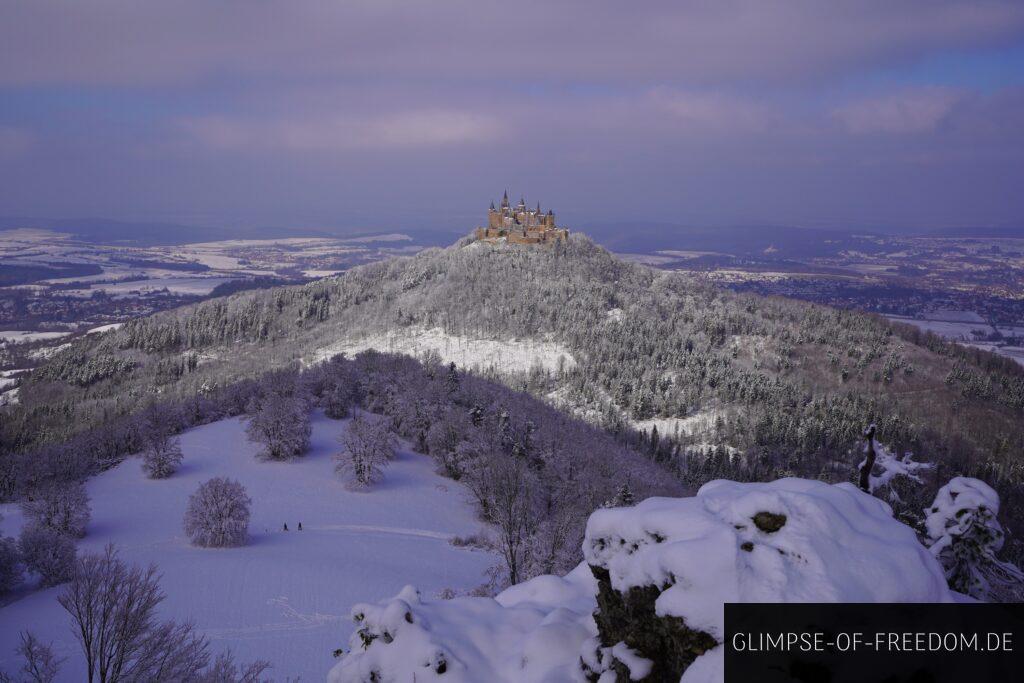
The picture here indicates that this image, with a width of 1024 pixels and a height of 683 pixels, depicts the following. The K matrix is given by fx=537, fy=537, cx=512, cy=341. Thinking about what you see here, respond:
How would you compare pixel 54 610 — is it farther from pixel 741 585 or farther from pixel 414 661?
pixel 741 585

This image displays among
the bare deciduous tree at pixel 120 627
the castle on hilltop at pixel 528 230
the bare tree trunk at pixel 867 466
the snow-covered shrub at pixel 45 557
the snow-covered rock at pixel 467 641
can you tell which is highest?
the castle on hilltop at pixel 528 230

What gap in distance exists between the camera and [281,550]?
36688 millimetres

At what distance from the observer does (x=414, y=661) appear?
488 inches

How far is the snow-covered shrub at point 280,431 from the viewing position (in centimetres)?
5641

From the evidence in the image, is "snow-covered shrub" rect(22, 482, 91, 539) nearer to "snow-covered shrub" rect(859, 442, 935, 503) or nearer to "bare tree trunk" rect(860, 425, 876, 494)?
"bare tree trunk" rect(860, 425, 876, 494)

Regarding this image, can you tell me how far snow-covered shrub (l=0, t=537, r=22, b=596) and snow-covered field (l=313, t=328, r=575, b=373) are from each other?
91.7m

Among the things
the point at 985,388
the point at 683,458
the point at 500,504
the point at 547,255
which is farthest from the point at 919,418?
the point at 500,504

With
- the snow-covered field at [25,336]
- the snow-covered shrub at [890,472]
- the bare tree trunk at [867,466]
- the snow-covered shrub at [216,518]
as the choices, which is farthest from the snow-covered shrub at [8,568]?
the snow-covered field at [25,336]

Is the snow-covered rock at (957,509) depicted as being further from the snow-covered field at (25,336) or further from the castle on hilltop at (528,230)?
the snow-covered field at (25,336)

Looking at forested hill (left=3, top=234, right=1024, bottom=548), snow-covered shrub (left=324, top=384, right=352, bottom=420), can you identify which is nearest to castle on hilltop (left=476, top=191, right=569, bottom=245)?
forested hill (left=3, top=234, right=1024, bottom=548)

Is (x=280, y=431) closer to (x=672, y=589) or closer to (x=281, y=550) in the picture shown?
(x=281, y=550)

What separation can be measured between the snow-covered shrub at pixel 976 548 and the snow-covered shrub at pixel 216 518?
38.4m

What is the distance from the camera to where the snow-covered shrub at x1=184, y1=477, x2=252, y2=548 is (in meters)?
36.4

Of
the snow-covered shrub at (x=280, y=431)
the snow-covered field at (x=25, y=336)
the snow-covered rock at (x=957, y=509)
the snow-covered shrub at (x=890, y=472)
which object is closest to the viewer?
the snow-covered rock at (x=957, y=509)
